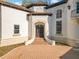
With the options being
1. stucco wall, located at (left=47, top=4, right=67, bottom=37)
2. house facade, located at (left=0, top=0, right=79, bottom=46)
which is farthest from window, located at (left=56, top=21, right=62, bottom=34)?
stucco wall, located at (left=47, top=4, right=67, bottom=37)

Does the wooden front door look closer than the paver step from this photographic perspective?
No

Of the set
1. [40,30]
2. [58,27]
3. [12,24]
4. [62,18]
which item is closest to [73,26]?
[62,18]

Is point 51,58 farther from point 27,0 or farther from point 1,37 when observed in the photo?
point 27,0

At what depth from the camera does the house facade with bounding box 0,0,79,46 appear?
23.9 m

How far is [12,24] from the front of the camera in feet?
85.5

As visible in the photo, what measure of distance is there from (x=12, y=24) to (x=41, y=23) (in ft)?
19.2

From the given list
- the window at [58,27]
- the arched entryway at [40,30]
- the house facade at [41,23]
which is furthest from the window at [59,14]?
the arched entryway at [40,30]

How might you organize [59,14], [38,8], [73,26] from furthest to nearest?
1. [38,8]
2. [59,14]
3. [73,26]

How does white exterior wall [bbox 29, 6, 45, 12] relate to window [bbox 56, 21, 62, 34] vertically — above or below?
above

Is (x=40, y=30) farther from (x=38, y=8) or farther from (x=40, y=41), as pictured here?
(x=38, y=8)

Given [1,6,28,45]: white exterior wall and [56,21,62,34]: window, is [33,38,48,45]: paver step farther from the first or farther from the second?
[56,21,62,34]: window

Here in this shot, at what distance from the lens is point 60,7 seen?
28641 mm

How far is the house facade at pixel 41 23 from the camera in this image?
2389 centimetres

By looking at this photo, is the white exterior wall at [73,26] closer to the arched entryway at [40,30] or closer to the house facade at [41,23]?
the house facade at [41,23]
